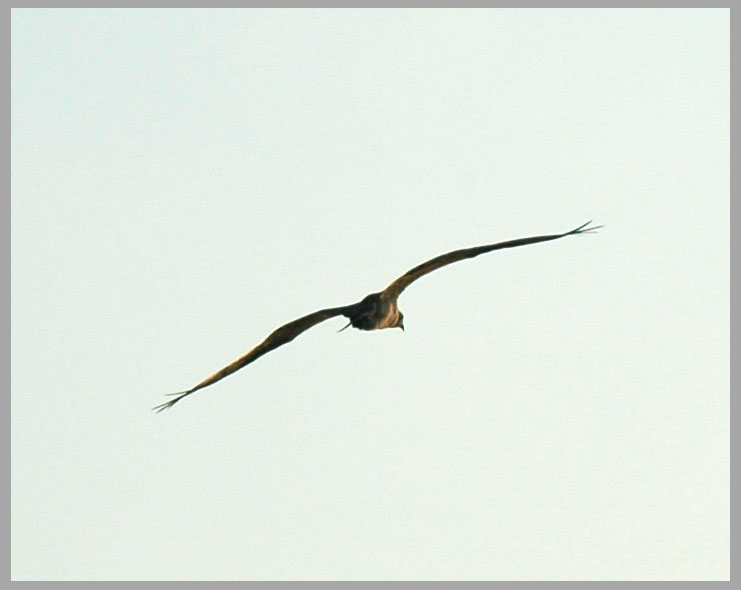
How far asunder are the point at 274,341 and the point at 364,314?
4.87 feet

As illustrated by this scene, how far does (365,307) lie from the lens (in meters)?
22.8

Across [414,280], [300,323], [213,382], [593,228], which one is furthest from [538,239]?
[213,382]

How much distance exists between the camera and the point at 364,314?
2283 centimetres

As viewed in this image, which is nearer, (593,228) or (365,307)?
(593,228)

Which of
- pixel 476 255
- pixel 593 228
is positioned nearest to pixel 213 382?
pixel 476 255

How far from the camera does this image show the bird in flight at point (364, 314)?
71.2 feet

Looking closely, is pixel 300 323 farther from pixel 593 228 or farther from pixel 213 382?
pixel 593 228

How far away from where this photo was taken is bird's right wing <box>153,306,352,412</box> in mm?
22953

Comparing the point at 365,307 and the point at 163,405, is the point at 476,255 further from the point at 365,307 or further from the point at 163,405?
the point at 163,405

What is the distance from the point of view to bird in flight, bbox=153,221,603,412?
21.7 metres

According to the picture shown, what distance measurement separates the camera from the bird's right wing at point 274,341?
75.3ft

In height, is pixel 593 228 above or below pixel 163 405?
above

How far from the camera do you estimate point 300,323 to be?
23.0 m

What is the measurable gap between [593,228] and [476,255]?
1624 millimetres
